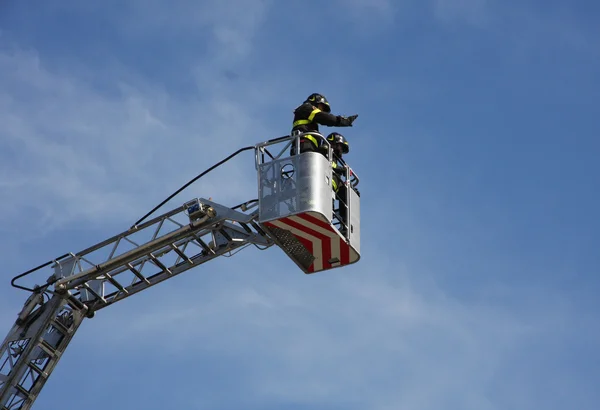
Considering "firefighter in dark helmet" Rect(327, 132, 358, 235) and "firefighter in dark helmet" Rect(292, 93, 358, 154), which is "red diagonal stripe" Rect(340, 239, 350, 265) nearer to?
"firefighter in dark helmet" Rect(327, 132, 358, 235)

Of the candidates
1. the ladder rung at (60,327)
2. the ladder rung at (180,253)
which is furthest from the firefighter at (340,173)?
the ladder rung at (60,327)

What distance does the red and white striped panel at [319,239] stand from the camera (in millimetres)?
19062

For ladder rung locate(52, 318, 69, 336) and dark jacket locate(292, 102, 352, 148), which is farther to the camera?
ladder rung locate(52, 318, 69, 336)

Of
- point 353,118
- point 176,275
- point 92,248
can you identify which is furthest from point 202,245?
point 353,118

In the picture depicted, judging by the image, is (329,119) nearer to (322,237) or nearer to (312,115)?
(312,115)

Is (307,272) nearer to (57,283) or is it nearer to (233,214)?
(233,214)

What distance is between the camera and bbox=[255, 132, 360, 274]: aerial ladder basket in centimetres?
1888

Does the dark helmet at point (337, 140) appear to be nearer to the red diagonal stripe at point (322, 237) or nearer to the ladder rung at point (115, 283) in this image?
the red diagonal stripe at point (322, 237)

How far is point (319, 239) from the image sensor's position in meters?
19.8

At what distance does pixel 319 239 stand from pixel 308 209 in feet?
4.25

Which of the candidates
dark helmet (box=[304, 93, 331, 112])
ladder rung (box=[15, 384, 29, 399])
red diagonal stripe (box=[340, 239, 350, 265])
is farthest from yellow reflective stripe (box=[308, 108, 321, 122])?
ladder rung (box=[15, 384, 29, 399])

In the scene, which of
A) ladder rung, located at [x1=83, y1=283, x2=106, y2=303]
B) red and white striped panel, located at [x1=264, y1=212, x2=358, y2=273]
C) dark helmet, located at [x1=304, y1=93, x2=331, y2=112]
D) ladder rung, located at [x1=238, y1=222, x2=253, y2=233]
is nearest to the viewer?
red and white striped panel, located at [x1=264, y1=212, x2=358, y2=273]

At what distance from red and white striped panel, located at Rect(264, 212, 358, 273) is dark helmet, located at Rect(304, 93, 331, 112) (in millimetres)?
2928

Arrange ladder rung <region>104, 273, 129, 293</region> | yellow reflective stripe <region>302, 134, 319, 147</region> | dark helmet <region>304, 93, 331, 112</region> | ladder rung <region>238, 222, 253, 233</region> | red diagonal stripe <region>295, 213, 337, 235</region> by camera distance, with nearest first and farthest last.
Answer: red diagonal stripe <region>295, 213, 337, 235</region>, yellow reflective stripe <region>302, 134, 319, 147</region>, ladder rung <region>238, 222, 253, 233</region>, ladder rung <region>104, 273, 129, 293</region>, dark helmet <region>304, 93, 331, 112</region>
